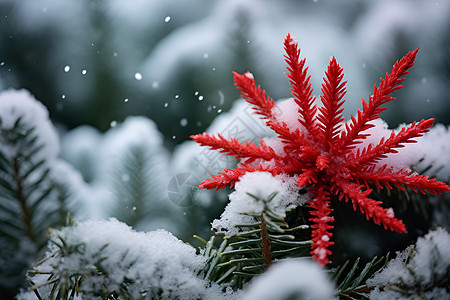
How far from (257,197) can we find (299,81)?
110mm

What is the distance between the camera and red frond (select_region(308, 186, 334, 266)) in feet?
0.77

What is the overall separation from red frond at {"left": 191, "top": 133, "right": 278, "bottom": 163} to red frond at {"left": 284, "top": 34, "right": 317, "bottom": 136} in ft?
0.14

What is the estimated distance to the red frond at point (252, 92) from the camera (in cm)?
27

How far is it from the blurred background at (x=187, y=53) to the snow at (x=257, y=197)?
403 millimetres

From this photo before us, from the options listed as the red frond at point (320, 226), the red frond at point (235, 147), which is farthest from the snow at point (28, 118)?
the red frond at point (320, 226)

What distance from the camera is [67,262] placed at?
250mm

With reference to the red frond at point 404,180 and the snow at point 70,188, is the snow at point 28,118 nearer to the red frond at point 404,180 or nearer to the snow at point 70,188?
the snow at point 70,188

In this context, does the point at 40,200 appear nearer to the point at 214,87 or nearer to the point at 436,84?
the point at 214,87

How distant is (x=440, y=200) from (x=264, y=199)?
0.25m

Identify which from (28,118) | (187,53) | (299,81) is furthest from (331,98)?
(187,53)

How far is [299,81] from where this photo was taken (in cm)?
29

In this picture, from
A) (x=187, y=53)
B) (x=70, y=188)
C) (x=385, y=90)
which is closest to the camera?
(x=385, y=90)

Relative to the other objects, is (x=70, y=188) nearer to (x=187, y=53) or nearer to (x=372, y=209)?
(x=372, y=209)

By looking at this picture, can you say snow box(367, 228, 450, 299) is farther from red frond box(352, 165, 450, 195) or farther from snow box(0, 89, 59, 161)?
snow box(0, 89, 59, 161)
